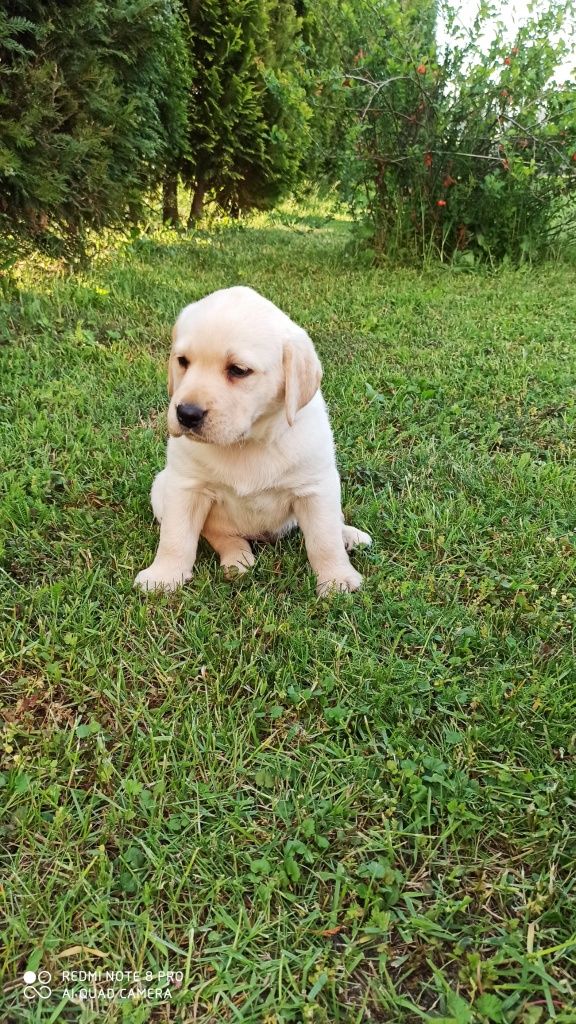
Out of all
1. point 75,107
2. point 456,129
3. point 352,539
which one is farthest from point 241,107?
point 352,539

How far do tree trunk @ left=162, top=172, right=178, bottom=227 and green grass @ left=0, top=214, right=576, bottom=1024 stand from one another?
5719 millimetres

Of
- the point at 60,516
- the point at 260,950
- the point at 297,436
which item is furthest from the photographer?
the point at 60,516

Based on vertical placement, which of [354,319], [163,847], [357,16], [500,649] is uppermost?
[357,16]

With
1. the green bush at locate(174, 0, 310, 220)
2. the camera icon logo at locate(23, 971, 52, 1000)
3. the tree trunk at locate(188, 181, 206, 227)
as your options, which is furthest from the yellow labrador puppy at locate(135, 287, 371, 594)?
the tree trunk at locate(188, 181, 206, 227)

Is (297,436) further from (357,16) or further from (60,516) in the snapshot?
(357,16)

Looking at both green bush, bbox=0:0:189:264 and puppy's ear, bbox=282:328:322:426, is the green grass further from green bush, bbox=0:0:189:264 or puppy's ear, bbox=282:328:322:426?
green bush, bbox=0:0:189:264

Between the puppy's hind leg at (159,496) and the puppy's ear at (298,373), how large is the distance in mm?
619

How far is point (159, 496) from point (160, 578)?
1.18ft

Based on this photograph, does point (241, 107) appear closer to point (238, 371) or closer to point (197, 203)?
point (197, 203)

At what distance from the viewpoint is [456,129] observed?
6.39m

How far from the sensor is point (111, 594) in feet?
7.45

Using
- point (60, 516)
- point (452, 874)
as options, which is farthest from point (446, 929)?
point (60, 516)

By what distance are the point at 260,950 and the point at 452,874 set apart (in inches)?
17.0

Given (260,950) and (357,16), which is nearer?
(260,950)
